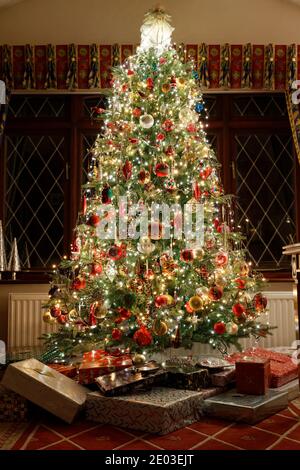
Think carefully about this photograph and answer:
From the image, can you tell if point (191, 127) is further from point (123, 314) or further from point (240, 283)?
point (123, 314)

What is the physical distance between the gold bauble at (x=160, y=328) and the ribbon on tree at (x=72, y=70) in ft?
7.61

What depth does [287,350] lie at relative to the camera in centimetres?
340

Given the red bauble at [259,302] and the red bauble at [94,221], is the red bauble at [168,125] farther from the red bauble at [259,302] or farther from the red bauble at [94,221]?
the red bauble at [259,302]

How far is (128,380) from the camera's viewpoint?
2.13 metres

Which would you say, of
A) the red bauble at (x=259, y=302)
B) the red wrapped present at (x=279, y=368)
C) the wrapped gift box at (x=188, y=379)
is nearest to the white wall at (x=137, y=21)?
the red bauble at (x=259, y=302)

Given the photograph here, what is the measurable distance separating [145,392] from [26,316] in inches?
72.7

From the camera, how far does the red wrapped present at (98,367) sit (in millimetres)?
2291

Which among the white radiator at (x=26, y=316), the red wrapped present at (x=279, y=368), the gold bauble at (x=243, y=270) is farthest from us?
the white radiator at (x=26, y=316)

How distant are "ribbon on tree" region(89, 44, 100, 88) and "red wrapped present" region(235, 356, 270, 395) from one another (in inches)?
107

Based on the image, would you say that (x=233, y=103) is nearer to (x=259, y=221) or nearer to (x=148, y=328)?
(x=259, y=221)

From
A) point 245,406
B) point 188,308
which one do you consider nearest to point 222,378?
point 245,406

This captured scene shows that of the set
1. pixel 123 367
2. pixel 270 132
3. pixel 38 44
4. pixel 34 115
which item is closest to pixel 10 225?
pixel 34 115

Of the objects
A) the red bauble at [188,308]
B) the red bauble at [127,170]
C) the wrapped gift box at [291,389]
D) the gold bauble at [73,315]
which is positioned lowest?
the wrapped gift box at [291,389]

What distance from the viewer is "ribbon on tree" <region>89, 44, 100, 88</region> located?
12.9ft
